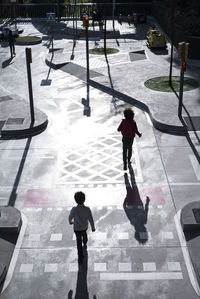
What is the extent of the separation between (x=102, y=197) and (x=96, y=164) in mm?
1937

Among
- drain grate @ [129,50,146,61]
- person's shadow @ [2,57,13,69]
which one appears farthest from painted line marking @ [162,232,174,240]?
person's shadow @ [2,57,13,69]

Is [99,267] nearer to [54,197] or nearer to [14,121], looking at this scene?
[54,197]

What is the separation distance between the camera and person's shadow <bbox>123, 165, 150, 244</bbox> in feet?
30.1

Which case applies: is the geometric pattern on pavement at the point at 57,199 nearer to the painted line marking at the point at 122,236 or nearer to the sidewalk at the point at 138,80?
the painted line marking at the point at 122,236

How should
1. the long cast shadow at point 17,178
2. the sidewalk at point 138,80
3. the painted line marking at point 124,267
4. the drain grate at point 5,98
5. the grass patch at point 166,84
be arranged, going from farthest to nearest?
1. the grass patch at point 166,84
2. the drain grate at point 5,98
3. the sidewalk at point 138,80
4. the long cast shadow at point 17,178
5. the painted line marking at point 124,267

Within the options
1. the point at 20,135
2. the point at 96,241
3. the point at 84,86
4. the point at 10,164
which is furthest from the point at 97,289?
the point at 84,86

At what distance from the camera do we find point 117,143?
45.6 feet

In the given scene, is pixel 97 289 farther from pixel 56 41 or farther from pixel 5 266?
pixel 56 41

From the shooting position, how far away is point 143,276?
7.92 m

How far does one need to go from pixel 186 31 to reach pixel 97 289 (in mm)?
25178

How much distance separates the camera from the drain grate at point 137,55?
1029 inches

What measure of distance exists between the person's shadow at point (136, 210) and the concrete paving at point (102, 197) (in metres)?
0.02

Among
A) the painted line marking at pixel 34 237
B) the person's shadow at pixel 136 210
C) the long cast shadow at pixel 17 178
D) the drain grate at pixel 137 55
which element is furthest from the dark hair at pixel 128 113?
the drain grate at pixel 137 55

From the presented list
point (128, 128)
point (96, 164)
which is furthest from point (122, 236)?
point (96, 164)
